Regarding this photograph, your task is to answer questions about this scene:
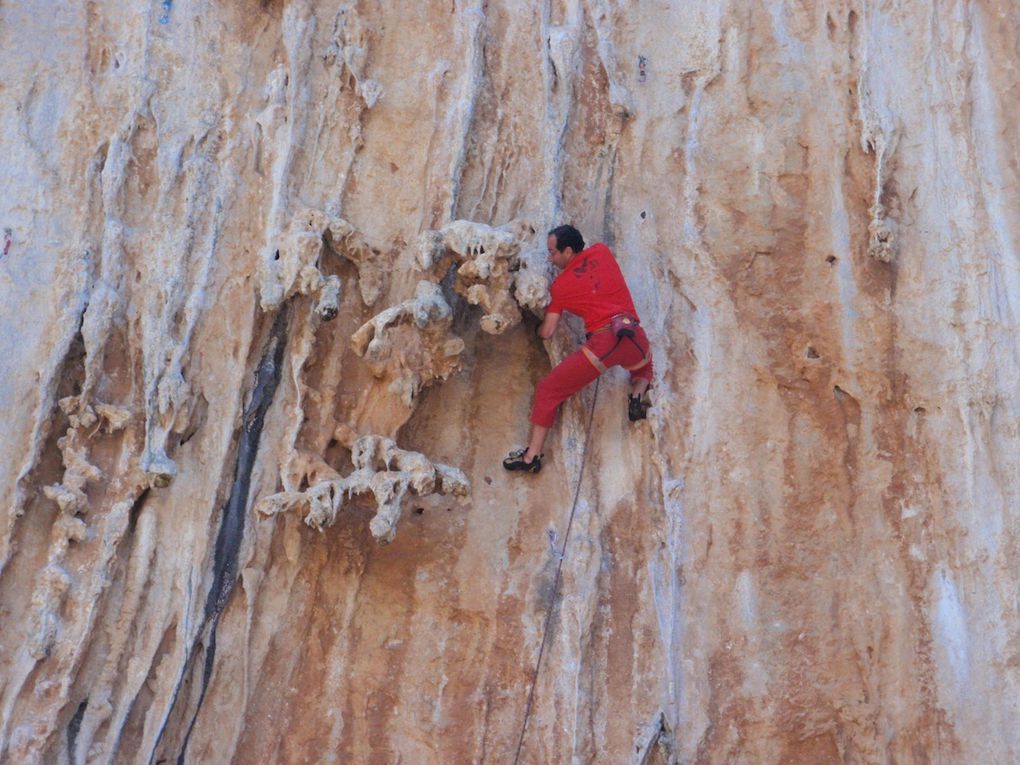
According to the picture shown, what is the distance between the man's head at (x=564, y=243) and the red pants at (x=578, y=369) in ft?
1.25

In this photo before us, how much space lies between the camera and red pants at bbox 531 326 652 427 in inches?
198

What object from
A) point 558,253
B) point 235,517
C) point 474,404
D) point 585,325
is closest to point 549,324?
point 585,325

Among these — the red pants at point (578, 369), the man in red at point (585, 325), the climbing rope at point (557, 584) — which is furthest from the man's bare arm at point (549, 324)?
the climbing rope at point (557, 584)

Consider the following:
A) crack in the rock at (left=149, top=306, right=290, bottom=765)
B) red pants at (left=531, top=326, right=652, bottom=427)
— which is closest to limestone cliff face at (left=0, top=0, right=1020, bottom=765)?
crack in the rock at (left=149, top=306, right=290, bottom=765)

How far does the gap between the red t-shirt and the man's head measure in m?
0.04

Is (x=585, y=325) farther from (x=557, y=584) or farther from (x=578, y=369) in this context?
(x=557, y=584)

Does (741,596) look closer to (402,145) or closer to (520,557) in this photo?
(520,557)

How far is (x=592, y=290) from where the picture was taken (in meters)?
5.10

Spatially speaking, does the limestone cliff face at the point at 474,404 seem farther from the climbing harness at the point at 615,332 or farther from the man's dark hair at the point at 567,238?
the climbing harness at the point at 615,332

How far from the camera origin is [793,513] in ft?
17.2

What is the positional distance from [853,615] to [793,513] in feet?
1.57

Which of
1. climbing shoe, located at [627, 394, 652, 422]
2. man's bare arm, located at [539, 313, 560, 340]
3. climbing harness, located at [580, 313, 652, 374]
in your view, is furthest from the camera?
climbing shoe, located at [627, 394, 652, 422]

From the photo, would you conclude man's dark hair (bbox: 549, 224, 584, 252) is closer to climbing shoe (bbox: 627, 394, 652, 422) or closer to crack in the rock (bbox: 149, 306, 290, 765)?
climbing shoe (bbox: 627, 394, 652, 422)

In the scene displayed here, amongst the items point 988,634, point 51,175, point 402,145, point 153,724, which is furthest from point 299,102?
point 988,634
